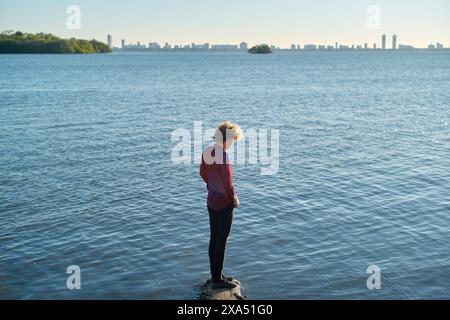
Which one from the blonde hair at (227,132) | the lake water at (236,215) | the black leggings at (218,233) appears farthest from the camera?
the lake water at (236,215)

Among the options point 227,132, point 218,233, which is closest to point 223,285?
point 218,233

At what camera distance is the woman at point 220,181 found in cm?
912

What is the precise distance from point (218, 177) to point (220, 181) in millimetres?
80

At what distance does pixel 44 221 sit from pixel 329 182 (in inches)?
381

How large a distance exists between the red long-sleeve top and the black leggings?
0.15m

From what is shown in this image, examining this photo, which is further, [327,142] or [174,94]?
[174,94]

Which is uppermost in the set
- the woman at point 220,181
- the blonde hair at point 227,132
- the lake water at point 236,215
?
the blonde hair at point 227,132

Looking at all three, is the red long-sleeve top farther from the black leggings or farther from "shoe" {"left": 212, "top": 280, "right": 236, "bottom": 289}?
"shoe" {"left": 212, "top": 280, "right": 236, "bottom": 289}

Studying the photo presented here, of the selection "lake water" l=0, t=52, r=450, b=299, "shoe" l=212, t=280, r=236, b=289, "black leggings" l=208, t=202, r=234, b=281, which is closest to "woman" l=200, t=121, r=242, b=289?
"black leggings" l=208, t=202, r=234, b=281

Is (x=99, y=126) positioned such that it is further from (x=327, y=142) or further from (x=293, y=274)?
(x=293, y=274)

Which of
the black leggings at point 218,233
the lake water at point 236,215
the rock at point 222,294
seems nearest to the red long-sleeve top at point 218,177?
the black leggings at point 218,233

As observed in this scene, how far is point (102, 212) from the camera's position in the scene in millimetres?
15984

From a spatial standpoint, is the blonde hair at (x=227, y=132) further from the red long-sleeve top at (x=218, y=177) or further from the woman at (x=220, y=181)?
the red long-sleeve top at (x=218, y=177)

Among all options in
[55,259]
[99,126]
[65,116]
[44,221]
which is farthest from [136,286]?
[65,116]
